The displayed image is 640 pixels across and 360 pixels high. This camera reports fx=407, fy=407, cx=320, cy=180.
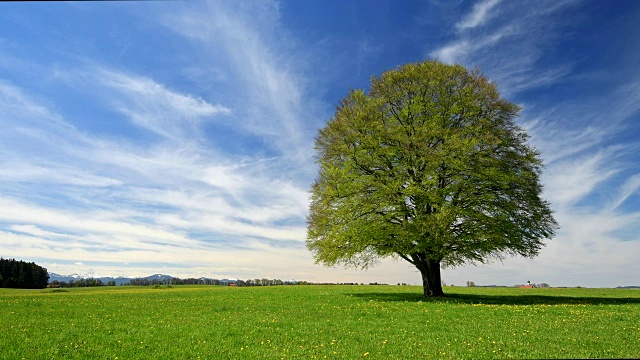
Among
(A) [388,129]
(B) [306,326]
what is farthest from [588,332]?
(A) [388,129]

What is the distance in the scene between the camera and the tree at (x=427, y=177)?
2777cm

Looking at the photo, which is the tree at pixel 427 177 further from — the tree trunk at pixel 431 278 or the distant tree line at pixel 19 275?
the distant tree line at pixel 19 275

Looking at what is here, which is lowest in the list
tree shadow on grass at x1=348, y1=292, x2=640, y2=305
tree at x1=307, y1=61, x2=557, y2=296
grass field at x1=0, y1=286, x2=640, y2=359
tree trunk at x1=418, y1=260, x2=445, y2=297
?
grass field at x1=0, y1=286, x2=640, y2=359

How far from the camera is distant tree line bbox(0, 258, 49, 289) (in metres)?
106

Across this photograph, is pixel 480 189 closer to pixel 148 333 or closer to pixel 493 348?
pixel 493 348

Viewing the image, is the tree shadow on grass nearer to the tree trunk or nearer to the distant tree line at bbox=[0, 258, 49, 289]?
the tree trunk

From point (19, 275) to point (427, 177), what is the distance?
396 ft

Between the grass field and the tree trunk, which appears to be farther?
the tree trunk

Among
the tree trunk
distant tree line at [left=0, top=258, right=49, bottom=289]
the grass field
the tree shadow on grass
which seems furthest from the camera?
distant tree line at [left=0, top=258, right=49, bottom=289]

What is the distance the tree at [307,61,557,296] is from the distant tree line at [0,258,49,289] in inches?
A: 4361

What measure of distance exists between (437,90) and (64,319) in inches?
1100

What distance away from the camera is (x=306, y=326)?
54.3ft

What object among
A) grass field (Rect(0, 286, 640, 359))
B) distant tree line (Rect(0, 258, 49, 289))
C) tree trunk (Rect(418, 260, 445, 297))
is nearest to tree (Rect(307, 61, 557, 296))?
tree trunk (Rect(418, 260, 445, 297))

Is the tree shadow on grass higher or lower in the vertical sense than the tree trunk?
lower
